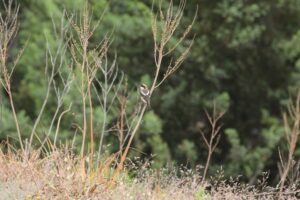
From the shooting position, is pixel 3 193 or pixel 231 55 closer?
pixel 3 193

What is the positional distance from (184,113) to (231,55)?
1.17 meters


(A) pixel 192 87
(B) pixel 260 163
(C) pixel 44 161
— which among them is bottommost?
(B) pixel 260 163

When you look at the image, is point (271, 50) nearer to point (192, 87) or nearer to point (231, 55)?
point (231, 55)

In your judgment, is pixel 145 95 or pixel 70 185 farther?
pixel 145 95

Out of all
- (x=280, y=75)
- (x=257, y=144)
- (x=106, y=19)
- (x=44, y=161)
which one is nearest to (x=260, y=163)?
(x=257, y=144)

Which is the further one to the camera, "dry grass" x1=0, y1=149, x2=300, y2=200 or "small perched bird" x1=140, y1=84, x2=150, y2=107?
"small perched bird" x1=140, y1=84, x2=150, y2=107

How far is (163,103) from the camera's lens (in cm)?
1146

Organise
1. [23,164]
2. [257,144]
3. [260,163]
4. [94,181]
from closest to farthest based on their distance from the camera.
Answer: [94,181], [23,164], [260,163], [257,144]

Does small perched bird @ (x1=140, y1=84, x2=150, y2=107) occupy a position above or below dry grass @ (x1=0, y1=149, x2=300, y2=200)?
above

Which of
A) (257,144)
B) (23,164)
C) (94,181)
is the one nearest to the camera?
(94,181)

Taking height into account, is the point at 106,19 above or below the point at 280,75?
above

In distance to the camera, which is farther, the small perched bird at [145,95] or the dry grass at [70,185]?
the small perched bird at [145,95]

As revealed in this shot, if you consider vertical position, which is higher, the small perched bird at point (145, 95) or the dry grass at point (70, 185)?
the small perched bird at point (145, 95)

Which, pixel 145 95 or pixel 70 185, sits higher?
pixel 145 95
